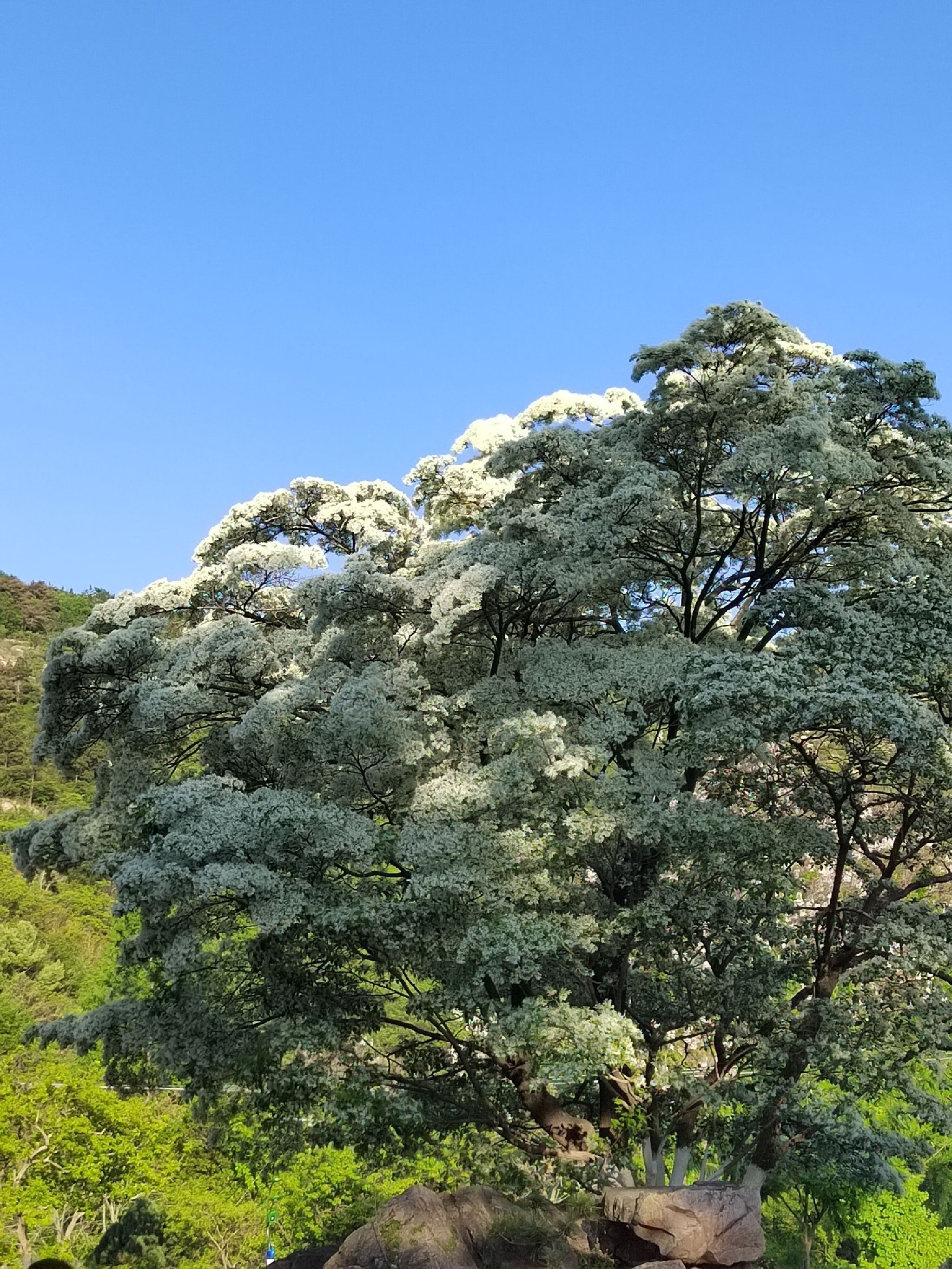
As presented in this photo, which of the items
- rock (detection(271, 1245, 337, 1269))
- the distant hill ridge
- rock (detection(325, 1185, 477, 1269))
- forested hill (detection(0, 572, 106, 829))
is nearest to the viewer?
rock (detection(325, 1185, 477, 1269))

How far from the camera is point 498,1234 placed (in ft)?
33.9

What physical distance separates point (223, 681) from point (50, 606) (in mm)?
71677

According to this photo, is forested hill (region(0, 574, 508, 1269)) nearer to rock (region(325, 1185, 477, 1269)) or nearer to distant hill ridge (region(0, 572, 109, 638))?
rock (region(325, 1185, 477, 1269))

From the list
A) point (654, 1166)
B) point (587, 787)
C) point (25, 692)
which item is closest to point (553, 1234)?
point (654, 1166)

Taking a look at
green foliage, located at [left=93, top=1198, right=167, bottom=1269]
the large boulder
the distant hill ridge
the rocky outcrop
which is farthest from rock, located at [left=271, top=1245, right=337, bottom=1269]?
the distant hill ridge

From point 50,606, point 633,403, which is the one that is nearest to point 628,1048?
point 633,403

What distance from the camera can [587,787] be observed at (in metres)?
11.1

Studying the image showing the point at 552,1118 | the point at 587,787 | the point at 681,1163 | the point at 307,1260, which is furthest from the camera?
the point at 681,1163

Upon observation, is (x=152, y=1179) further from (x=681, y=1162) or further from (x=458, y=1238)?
(x=458, y=1238)

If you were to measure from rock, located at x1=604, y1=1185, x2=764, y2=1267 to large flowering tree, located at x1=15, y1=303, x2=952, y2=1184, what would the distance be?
1162 millimetres

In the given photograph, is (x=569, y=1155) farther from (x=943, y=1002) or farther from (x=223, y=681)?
(x=223, y=681)

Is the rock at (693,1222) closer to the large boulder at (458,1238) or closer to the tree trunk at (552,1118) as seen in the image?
the large boulder at (458,1238)

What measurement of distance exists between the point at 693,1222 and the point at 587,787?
4.56 meters

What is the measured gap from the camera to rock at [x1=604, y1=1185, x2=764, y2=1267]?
1028 centimetres
